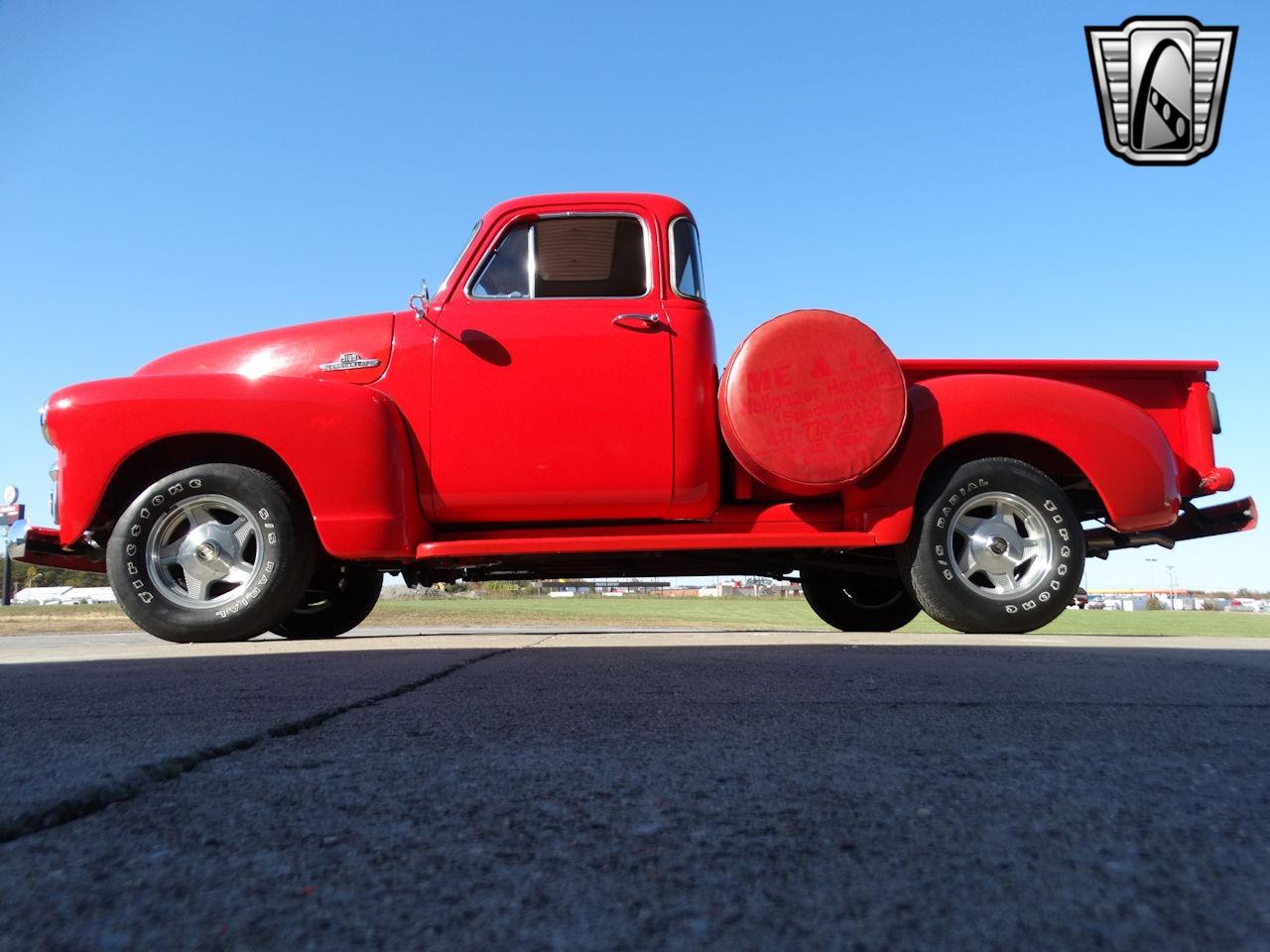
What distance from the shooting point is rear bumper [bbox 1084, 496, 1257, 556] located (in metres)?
4.62

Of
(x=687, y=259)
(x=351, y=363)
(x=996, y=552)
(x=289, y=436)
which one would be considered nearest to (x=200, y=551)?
(x=289, y=436)

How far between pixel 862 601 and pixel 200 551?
3.94 meters

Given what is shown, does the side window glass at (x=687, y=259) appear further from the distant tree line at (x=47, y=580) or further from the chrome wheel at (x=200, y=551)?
the distant tree line at (x=47, y=580)

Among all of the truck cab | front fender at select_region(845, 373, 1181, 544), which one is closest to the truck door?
the truck cab

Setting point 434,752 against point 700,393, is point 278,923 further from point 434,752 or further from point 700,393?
point 700,393

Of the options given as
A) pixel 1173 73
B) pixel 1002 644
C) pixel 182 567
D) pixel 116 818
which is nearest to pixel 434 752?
pixel 116 818

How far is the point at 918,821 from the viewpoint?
978 millimetres

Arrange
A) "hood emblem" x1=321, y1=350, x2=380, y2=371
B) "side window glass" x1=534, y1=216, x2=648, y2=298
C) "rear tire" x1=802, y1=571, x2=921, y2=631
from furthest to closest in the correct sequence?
"rear tire" x1=802, y1=571, x2=921, y2=631
"side window glass" x1=534, y1=216, x2=648, y2=298
"hood emblem" x1=321, y1=350, x2=380, y2=371

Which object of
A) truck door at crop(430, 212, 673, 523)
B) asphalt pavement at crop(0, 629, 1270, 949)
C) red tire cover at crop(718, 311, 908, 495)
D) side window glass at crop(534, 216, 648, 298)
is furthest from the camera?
side window glass at crop(534, 216, 648, 298)

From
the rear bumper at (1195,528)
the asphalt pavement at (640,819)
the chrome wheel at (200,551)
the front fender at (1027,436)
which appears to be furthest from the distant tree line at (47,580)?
the asphalt pavement at (640,819)

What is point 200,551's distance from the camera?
163 inches

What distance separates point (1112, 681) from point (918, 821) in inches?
59.6

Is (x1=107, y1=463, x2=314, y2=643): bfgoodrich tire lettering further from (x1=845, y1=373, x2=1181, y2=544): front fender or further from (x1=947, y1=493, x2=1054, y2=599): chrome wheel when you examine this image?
(x1=947, y1=493, x2=1054, y2=599): chrome wheel

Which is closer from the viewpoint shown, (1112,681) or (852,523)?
(1112,681)
